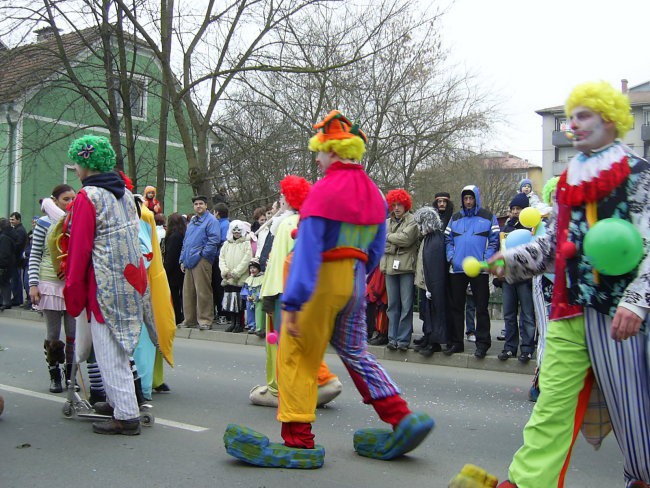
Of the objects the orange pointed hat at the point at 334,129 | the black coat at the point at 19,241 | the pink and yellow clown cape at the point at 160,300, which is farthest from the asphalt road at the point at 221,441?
the black coat at the point at 19,241

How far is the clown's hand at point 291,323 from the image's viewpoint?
14.5 feet

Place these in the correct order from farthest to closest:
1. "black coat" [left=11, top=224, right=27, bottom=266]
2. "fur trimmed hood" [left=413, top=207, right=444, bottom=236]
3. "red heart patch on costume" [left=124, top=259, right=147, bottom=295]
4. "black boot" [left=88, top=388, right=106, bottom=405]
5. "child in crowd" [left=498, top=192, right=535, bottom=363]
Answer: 1. "black coat" [left=11, top=224, right=27, bottom=266]
2. "fur trimmed hood" [left=413, top=207, right=444, bottom=236]
3. "child in crowd" [left=498, top=192, right=535, bottom=363]
4. "black boot" [left=88, top=388, right=106, bottom=405]
5. "red heart patch on costume" [left=124, top=259, right=147, bottom=295]

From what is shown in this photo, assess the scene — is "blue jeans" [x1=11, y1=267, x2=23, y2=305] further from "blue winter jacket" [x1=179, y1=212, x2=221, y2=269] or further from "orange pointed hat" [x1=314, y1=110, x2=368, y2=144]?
"orange pointed hat" [x1=314, y1=110, x2=368, y2=144]

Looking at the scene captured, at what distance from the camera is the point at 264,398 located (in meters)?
6.73

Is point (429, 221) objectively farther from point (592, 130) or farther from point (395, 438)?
point (592, 130)

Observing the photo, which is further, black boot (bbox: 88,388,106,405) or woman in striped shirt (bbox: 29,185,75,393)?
woman in striped shirt (bbox: 29,185,75,393)

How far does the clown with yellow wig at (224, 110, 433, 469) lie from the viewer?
14.5ft

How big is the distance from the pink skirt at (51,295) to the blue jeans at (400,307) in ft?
15.0

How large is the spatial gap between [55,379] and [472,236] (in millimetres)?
4966

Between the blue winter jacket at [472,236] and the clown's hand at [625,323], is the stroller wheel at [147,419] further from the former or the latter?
the blue winter jacket at [472,236]

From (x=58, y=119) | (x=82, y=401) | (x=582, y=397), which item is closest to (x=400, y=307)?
(x=82, y=401)

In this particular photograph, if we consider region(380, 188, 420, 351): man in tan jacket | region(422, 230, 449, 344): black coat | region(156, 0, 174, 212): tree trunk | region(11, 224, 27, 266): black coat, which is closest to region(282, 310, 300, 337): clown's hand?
region(422, 230, 449, 344): black coat

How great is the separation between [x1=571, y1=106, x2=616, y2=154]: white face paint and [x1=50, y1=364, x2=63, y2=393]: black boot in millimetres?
5326

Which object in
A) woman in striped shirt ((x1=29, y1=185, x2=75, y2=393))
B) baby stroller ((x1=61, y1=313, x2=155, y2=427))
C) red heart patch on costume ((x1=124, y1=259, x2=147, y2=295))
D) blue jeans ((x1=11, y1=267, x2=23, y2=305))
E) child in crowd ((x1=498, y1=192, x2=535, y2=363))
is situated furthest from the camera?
blue jeans ((x1=11, y1=267, x2=23, y2=305))
